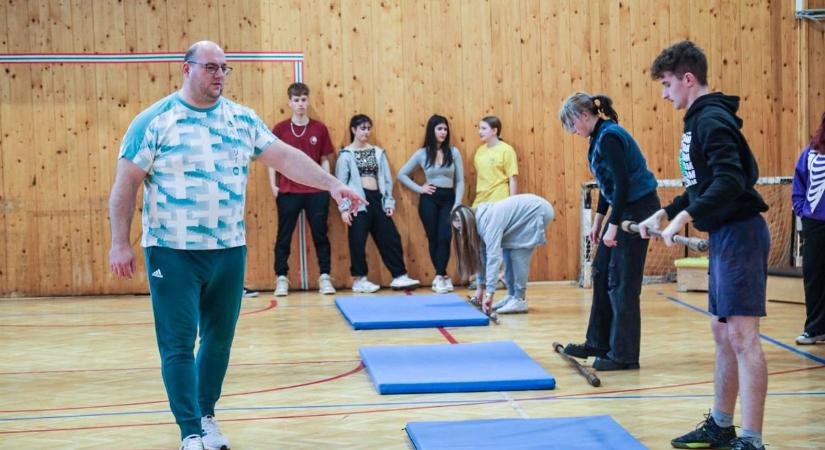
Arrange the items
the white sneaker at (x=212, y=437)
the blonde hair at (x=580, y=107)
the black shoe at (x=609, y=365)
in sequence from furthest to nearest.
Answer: the black shoe at (x=609, y=365) → the blonde hair at (x=580, y=107) → the white sneaker at (x=212, y=437)

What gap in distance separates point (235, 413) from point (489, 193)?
212 inches

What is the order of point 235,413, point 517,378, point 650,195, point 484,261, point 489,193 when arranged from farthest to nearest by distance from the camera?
point 489,193, point 484,261, point 650,195, point 517,378, point 235,413

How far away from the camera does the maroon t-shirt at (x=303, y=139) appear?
954 centimetres

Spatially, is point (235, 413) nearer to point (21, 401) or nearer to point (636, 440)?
point (21, 401)

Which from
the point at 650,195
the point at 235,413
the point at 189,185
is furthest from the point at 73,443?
the point at 650,195

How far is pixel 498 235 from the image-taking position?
282 inches

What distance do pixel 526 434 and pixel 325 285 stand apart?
583 centimetres

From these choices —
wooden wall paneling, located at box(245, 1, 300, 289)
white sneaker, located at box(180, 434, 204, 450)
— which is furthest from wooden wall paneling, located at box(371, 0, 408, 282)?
white sneaker, located at box(180, 434, 204, 450)

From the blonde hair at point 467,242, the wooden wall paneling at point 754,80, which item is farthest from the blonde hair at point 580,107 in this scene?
the wooden wall paneling at point 754,80

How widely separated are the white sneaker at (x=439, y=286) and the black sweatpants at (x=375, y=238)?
1.26ft

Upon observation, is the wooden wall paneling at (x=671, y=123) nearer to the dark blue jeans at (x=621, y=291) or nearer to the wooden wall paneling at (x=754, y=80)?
the wooden wall paneling at (x=754, y=80)

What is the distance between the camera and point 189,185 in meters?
3.78

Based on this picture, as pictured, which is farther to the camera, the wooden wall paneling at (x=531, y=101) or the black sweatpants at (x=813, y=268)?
the wooden wall paneling at (x=531, y=101)

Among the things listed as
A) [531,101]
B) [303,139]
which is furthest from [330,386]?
[531,101]
